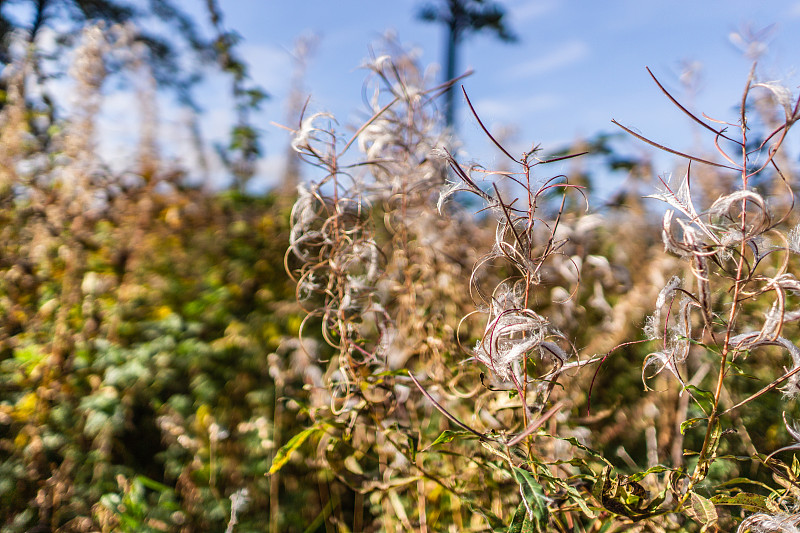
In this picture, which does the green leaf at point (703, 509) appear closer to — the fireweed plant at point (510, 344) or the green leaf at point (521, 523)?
the fireweed plant at point (510, 344)

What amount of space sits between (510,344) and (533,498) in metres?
0.18

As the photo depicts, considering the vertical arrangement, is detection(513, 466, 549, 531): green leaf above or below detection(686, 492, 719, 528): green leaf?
above

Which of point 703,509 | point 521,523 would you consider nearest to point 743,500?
point 703,509

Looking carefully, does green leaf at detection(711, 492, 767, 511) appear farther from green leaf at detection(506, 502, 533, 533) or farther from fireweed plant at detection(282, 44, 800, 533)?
green leaf at detection(506, 502, 533, 533)

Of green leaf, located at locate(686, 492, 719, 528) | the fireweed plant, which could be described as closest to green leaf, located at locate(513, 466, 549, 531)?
the fireweed plant

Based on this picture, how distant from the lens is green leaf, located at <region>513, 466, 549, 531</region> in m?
0.49

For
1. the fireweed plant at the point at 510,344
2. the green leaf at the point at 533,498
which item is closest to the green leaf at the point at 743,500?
the fireweed plant at the point at 510,344

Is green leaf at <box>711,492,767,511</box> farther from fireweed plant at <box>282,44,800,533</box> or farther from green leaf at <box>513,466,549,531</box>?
green leaf at <box>513,466,549,531</box>

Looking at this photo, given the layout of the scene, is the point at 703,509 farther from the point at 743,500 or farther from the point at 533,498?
the point at 533,498

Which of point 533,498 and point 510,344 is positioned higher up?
point 510,344

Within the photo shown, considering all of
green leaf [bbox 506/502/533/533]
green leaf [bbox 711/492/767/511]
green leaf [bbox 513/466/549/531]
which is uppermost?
green leaf [bbox 513/466/549/531]

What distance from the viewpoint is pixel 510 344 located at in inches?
23.4

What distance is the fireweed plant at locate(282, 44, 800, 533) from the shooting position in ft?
1.73

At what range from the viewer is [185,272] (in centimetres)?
205
